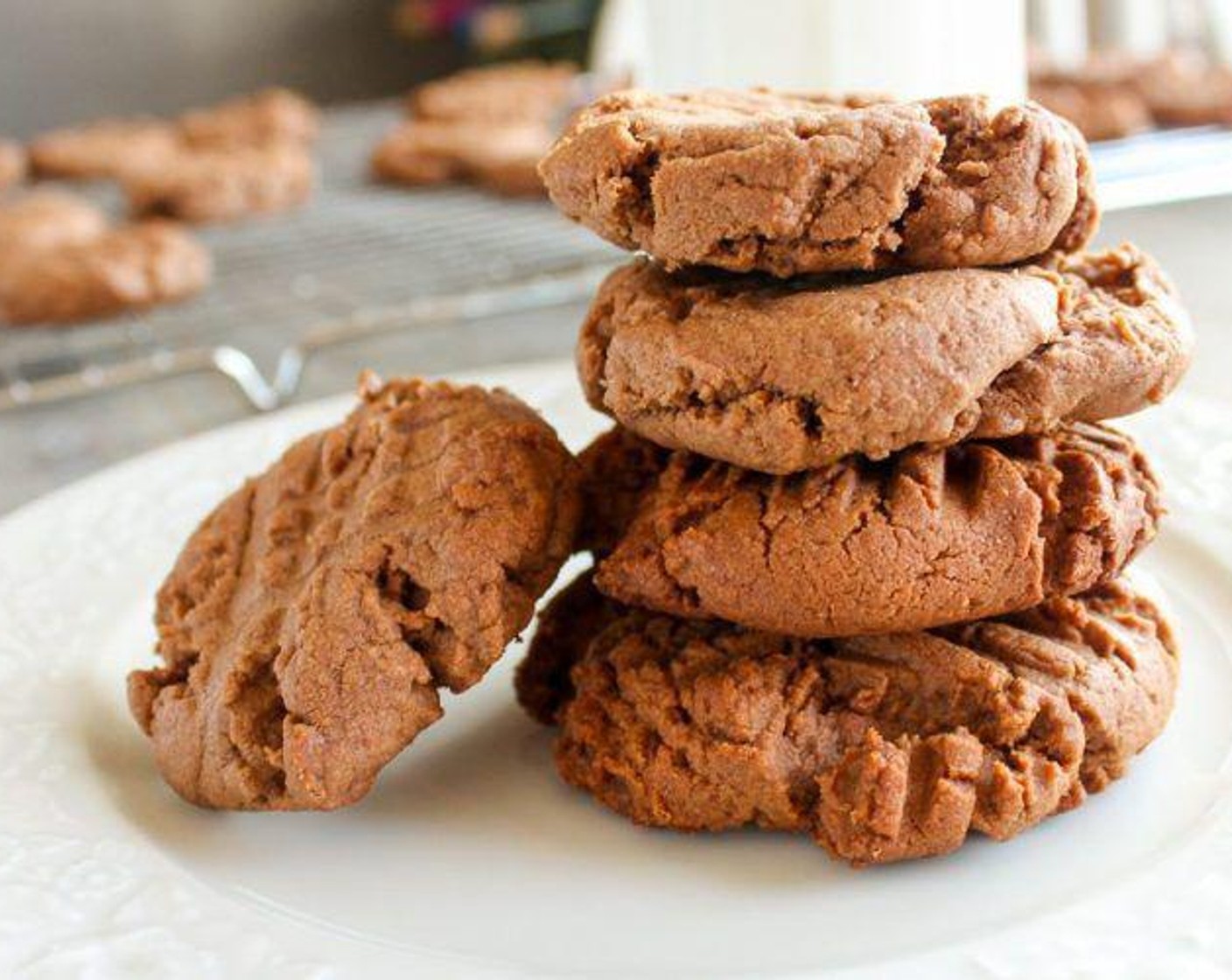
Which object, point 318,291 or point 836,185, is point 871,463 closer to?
point 836,185

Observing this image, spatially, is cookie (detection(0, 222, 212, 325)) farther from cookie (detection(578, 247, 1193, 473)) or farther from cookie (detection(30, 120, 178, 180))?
cookie (detection(578, 247, 1193, 473))

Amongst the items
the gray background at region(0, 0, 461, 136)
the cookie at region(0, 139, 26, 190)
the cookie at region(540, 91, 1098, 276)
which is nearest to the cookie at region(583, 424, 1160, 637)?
the cookie at region(540, 91, 1098, 276)

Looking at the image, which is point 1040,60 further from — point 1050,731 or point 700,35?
point 1050,731

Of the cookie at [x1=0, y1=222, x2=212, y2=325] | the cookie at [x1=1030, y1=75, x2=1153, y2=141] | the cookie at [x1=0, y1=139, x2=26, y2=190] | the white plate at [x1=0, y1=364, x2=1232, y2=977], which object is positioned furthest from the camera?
the cookie at [x1=0, y1=139, x2=26, y2=190]

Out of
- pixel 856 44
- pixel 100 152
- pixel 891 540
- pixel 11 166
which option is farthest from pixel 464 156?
pixel 891 540

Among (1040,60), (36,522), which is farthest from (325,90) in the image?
(36,522)

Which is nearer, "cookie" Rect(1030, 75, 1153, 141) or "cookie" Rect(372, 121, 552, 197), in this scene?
"cookie" Rect(1030, 75, 1153, 141)

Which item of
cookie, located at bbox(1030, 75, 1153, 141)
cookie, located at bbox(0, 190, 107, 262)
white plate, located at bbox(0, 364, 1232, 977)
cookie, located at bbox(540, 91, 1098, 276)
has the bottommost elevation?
cookie, located at bbox(1030, 75, 1153, 141)
